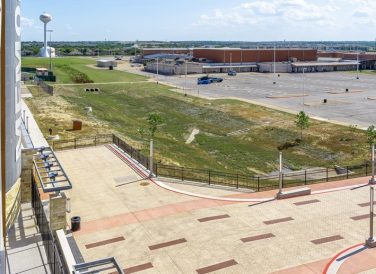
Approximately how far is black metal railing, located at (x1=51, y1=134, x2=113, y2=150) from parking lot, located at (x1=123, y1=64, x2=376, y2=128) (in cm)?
3529

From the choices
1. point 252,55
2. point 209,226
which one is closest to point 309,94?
point 252,55

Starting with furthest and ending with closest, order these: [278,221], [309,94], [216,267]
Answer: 1. [309,94]
2. [278,221]
3. [216,267]

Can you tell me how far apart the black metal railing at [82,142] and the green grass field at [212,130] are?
116 inches

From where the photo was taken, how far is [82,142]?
43.1 metres

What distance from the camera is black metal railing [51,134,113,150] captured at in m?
40.5

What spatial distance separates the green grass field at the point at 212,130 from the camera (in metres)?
45.4

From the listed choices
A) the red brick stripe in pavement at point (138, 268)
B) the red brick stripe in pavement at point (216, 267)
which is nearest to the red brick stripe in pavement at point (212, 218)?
the red brick stripe in pavement at point (216, 267)

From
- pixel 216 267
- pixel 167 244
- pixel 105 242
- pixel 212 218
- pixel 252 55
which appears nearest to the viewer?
pixel 216 267

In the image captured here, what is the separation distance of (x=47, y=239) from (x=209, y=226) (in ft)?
26.2

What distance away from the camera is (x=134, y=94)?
94938mm

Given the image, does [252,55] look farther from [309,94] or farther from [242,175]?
→ [242,175]

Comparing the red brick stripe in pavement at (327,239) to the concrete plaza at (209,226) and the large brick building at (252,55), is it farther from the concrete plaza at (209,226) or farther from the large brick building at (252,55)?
the large brick building at (252,55)

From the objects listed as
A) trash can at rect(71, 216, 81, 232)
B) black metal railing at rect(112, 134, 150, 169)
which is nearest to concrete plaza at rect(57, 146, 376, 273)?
trash can at rect(71, 216, 81, 232)

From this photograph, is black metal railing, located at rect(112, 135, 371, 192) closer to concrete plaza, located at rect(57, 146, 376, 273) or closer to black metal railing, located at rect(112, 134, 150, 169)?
black metal railing, located at rect(112, 134, 150, 169)
